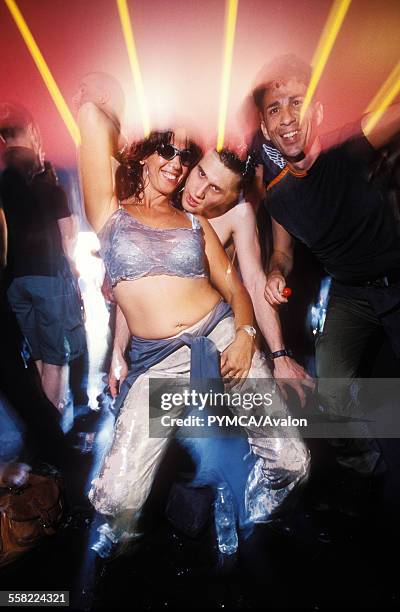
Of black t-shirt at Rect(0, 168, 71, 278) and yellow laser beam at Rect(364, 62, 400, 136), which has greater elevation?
yellow laser beam at Rect(364, 62, 400, 136)

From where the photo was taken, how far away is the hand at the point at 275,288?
2.33 m

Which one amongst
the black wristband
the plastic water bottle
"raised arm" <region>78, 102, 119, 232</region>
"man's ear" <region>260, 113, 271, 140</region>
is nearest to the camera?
"raised arm" <region>78, 102, 119, 232</region>

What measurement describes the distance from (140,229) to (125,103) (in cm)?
73

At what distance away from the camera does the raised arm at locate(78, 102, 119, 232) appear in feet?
6.60

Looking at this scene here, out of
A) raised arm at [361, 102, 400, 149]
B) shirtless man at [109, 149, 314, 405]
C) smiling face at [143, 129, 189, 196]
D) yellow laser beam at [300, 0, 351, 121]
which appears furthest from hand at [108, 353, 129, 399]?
raised arm at [361, 102, 400, 149]

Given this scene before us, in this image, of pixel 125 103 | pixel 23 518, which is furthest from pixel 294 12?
pixel 23 518

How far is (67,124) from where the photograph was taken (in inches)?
83.7

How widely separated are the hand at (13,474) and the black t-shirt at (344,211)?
2340 mm

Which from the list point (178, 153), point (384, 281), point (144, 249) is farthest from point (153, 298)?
point (384, 281)

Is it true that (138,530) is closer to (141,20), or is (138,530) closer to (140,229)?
(140,229)

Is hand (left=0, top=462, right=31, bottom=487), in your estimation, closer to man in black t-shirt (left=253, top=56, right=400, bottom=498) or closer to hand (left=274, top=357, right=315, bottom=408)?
hand (left=274, top=357, right=315, bottom=408)

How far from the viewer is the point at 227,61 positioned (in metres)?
2.08

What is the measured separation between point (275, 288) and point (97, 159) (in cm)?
130

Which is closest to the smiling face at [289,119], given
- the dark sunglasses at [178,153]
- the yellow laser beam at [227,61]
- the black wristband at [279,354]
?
the yellow laser beam at [227,61]
